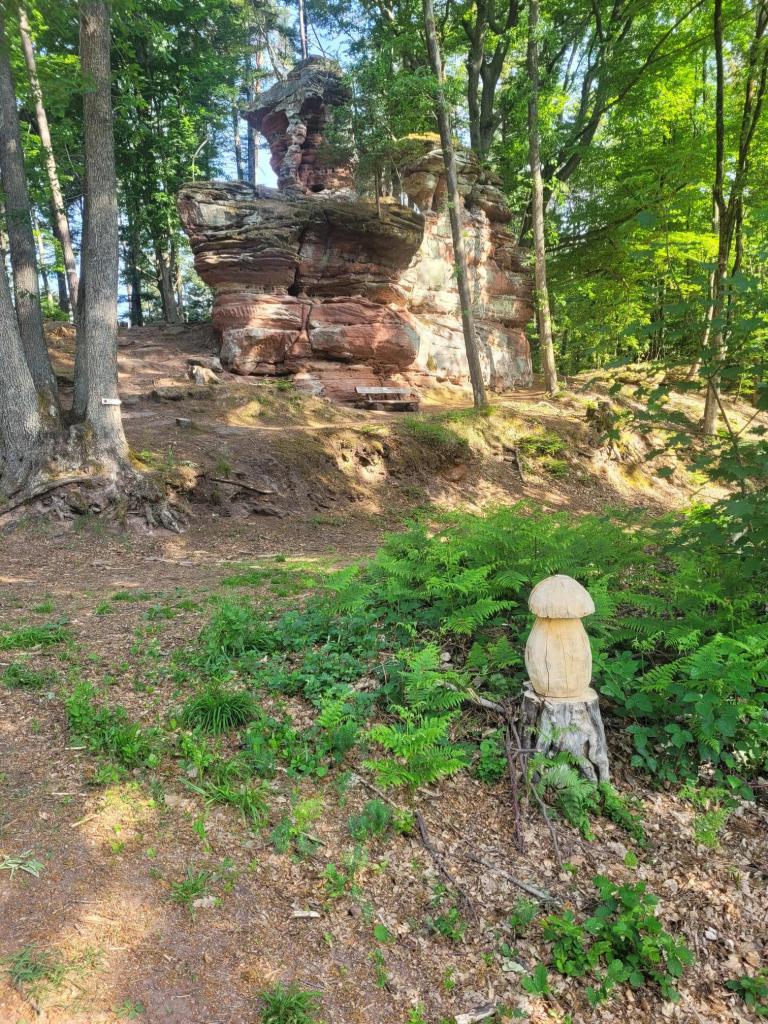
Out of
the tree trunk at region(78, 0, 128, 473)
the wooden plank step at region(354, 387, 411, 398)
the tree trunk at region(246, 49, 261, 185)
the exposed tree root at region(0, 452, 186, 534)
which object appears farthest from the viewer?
the tree trunk at region(246, 49, 261, 185)

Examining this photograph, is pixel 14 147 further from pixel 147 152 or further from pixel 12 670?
pixel 147 152

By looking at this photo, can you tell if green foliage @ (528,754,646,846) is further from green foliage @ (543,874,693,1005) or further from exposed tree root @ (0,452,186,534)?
exposed tree root @ (0,452,186,534)

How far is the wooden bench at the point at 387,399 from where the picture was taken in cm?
1605

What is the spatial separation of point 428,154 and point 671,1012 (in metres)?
20.8

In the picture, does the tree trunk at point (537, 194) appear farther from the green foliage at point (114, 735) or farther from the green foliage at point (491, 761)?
the green foliage at point (114, 735)

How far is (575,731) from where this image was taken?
131 inches

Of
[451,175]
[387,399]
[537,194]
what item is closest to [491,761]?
[387,399]

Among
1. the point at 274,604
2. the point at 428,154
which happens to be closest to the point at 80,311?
the point at 274,604

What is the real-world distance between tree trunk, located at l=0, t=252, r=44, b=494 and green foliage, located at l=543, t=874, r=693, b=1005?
31.4ft

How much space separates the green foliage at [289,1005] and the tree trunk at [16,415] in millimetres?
9002

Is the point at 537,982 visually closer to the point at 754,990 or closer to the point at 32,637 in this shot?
the point at 754,990

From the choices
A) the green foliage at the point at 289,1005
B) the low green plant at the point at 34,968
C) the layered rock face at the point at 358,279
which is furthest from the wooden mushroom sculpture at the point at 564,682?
the layered rock face at the point at 358,279

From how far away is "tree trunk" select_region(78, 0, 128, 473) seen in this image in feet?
28.8

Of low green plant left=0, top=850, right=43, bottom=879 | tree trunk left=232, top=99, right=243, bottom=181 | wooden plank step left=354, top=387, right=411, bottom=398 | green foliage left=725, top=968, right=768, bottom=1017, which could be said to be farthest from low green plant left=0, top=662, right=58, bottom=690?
tree trunk left=232, top=99, right=243, bottom=181
